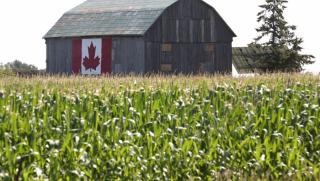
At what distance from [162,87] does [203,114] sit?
338 centimetres

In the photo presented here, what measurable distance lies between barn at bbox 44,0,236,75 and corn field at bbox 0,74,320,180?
2019 cm

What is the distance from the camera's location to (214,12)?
134 ft

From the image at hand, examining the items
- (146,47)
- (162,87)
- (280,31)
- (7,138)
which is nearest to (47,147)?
(7,138)

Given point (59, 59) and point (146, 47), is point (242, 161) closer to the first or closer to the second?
point (146, 47)

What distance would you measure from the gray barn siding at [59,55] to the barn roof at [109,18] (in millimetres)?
393

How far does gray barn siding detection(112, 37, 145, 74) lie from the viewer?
3756 centimetres

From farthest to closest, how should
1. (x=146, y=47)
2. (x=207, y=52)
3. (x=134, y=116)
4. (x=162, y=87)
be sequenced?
(x=207, y=52) → (x=146, y=47) → (x=162, y=87) → (x=134, y=116)

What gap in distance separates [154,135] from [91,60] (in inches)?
1101

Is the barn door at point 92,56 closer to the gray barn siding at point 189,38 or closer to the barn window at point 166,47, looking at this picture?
the gray barn siding at point 189,38

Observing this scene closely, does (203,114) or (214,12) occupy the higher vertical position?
(214,12)

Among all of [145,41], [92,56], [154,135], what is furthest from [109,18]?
[154,135]

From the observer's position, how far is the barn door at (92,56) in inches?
1564

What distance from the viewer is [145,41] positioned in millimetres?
37531

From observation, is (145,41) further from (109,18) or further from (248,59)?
(248,59)
